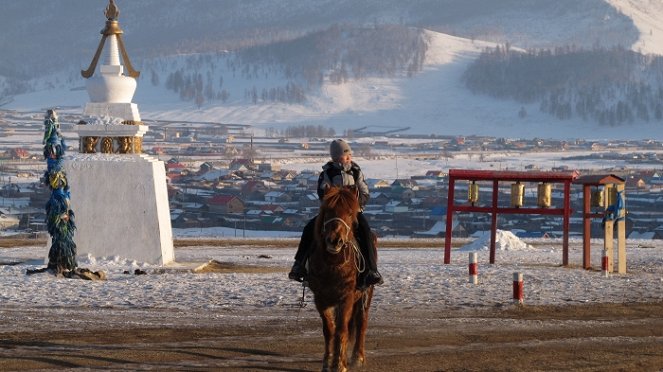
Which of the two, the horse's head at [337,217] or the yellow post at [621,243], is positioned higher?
the horse's head at [337,217]

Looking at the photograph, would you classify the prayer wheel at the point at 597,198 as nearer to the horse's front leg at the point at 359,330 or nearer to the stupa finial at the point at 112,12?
the stupa finial at the point at 112,12

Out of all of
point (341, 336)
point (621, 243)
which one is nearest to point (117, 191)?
point (621, 243)

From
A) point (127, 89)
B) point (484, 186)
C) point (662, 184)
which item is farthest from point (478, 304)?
point (662, 184)

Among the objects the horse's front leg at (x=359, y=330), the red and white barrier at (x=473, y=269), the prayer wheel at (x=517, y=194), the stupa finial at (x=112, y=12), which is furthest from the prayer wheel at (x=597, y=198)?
the horse's front leg at (x=359, y=330)

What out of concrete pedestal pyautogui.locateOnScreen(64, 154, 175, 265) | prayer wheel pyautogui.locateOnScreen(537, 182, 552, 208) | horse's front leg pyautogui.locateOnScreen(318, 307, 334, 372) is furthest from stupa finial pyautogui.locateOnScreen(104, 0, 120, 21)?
horse's front leg pyautogui.locateOnScreen(318, 307, 334, 372)

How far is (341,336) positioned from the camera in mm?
18359

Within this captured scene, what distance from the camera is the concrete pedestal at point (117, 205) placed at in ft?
A: 114

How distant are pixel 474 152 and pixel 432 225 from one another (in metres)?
85.5

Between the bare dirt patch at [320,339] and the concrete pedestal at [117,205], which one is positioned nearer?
the bare dirt patch at [320,339]

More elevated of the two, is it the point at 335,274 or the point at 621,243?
the point at 335,274

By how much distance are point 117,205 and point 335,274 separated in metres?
17.1

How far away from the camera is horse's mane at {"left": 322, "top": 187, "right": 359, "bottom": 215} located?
18266 millimetres

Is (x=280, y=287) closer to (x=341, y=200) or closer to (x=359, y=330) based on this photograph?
(x=359, y=330)

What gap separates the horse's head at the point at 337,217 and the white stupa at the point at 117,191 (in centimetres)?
1667
